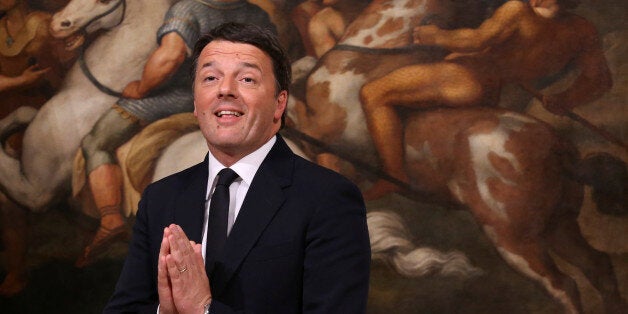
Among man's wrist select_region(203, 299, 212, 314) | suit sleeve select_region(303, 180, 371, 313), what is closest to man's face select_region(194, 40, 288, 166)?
suit sleeve select_region(303, 180, 371, 313)

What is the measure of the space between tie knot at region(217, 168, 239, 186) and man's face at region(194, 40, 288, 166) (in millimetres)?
34

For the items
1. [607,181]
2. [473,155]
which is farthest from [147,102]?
[607,181]

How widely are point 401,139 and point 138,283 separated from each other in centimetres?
357

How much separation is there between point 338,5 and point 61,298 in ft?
9.65

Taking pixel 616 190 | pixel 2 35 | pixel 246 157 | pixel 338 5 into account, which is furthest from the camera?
pixel 2 35

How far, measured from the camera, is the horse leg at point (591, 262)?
Answer: 5.13 metres

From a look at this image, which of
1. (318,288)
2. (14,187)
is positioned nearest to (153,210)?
(318,288)

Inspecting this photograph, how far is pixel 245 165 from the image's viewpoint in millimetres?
2078

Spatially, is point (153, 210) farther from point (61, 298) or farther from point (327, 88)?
point (61, 298)

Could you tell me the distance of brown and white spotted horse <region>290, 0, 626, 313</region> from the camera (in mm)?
5172

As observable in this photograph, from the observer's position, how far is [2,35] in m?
5.94

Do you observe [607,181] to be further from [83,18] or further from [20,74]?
[20,74]

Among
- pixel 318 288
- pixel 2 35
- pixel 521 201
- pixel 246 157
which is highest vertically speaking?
pixel 246 157

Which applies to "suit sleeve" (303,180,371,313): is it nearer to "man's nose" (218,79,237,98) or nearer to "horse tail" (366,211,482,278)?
"man's nose" (218,79,237,98)
